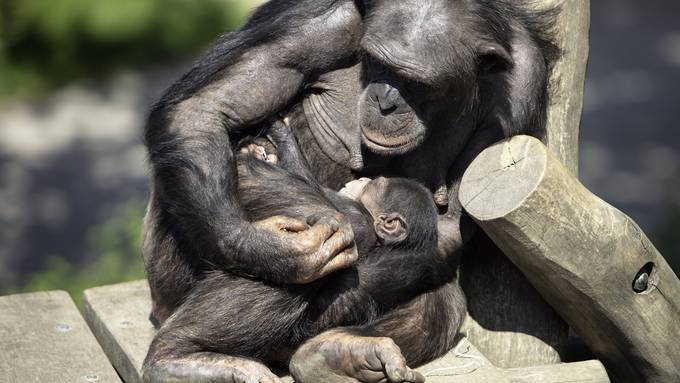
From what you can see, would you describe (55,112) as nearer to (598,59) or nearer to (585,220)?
(598,59)

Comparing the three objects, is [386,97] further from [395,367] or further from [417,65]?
[395,367]

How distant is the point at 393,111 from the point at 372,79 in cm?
13

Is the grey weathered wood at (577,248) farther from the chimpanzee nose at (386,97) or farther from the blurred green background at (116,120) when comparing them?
the blurred green background at (116,120)

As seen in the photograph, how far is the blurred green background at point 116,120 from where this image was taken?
283 inches

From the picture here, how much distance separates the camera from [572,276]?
3650 millimetres

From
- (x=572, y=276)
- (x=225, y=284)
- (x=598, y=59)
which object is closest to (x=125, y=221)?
(x=225, y=284)

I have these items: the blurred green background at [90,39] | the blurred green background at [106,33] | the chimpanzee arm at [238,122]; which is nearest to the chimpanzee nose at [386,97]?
the chimpanzee arm at [238,122]

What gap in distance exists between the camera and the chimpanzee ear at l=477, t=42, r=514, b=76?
12.3ft

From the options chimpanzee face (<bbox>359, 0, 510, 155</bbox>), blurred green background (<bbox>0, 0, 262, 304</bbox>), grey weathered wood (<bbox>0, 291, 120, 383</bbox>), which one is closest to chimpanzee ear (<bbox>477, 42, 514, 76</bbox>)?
chimpanzee face (<bbox>359, 0, 510, 155</bbox>)

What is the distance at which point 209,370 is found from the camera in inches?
139

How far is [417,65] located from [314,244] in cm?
67

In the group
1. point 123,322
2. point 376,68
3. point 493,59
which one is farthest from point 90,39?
point 493,59

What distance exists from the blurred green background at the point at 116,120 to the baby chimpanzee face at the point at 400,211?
9.01 ft

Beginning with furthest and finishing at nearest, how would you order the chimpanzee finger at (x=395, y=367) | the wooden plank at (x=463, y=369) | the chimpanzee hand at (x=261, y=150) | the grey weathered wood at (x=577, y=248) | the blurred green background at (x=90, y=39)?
the blurred green background at (x=90, y=39)
the chimpanzee hand at (x=261, y=150)
the wooden plank at (x=463, y=369)
the grey weathered wood at (x=577, y=248)
the chimpanzee finger at (x=395, y=367)
